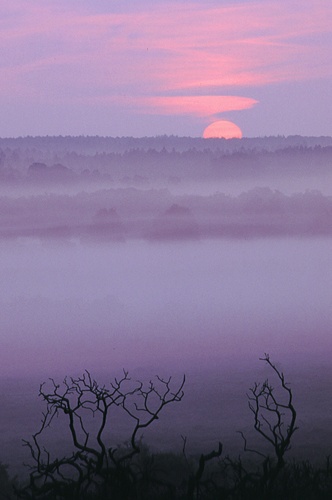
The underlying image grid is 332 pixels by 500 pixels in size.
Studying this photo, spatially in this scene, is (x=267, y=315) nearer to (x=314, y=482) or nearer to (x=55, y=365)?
(x=55, y=365)

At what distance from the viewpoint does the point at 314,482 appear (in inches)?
677

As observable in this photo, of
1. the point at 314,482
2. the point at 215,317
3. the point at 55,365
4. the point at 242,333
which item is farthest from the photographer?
the point at 215,317

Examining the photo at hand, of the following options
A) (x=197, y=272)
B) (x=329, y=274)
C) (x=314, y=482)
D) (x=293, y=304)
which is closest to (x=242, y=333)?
(x=329, y=274)

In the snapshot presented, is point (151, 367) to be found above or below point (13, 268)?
below

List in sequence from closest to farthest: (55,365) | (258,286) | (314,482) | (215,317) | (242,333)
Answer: (314,482)
(55,365)
(242,333)
(215,317)
(258,286)

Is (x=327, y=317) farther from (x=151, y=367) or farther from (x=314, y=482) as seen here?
(x=314, y=482)

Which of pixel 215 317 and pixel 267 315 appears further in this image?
pixel 215 317

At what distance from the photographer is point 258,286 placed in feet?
634

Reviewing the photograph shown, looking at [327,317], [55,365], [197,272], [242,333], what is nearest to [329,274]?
[327,317]

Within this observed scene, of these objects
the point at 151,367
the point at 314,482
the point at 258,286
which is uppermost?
the point at 258,286

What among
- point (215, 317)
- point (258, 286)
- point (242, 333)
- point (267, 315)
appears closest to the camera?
point (242, 333)

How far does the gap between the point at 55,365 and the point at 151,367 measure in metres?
16.0

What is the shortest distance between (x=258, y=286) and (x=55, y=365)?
74.6 m

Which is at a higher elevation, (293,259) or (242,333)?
(293,259)
